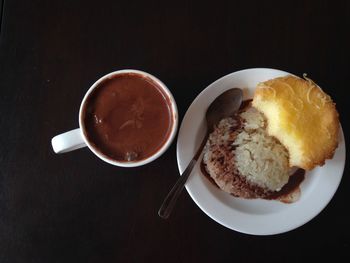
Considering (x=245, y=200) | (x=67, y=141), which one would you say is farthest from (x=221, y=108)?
(x=67, y=141)

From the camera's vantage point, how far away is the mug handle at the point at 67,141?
114 cm

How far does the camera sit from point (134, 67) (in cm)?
135

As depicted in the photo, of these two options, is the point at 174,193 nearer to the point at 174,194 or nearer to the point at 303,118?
the point at 174,194

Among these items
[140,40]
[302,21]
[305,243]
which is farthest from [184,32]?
[305,243]

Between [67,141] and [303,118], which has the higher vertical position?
[303,118]

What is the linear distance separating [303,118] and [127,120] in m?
0.53

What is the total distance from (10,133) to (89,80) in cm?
32

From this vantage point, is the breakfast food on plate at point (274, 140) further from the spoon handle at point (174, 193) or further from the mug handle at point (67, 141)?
A: the mug handle at point (67, 141)

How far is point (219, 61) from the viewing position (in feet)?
A: 4.44

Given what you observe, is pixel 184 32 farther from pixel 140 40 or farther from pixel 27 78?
pixel 27 78

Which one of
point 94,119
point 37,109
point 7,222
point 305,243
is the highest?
point 94,119

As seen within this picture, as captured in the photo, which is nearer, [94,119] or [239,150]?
[94,119]

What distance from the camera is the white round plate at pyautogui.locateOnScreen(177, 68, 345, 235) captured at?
1.22 meters

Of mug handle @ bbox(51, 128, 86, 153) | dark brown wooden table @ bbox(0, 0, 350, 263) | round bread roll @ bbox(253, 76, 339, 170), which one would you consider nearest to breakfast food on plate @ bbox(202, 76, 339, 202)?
round bread roll @ bbox(253, 76, 339, 170)
